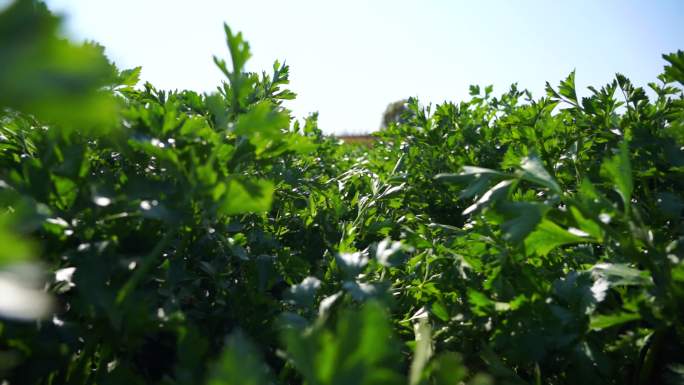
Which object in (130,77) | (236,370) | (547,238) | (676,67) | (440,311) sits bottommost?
(236,370)

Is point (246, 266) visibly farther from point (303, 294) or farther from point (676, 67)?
point (676, 67)

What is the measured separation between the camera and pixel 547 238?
0.93 meters

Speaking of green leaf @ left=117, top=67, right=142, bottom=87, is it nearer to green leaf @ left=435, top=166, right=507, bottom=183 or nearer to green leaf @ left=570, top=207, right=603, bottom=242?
green leaf @ left=435, top=166, right=507, bottom=183

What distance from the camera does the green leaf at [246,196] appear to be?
75cm

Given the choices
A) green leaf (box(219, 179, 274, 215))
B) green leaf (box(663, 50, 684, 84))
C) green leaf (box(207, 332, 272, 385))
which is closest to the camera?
green leaf (box(207, 332, 272, 385))

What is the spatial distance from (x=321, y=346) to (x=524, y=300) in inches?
19.8

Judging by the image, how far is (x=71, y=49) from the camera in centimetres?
41

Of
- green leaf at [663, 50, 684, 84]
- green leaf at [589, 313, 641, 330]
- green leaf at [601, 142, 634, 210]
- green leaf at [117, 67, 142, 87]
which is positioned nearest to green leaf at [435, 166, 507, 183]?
green leaf at [601, 142, 634, 210]

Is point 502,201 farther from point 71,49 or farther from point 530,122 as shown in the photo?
point 530,122

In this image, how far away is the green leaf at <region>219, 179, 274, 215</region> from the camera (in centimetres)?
75

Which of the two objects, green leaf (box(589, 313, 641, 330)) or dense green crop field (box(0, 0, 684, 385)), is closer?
dense green crop field (box(0, 0, 684, 385))

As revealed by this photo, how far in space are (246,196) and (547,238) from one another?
563 mm

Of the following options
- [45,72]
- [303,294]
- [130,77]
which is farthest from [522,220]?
[130,77]

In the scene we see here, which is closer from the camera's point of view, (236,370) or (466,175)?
(236,370)
